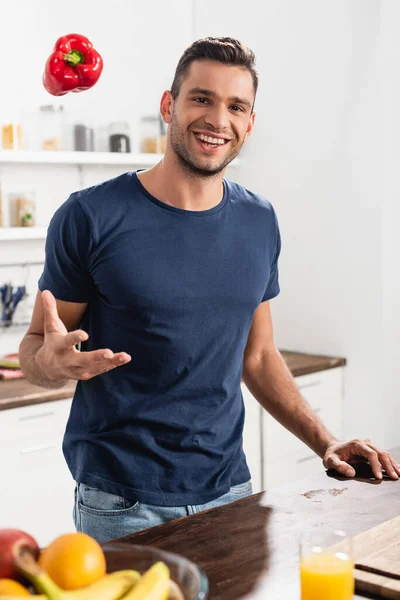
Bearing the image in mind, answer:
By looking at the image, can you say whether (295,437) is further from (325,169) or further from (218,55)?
(218,55)

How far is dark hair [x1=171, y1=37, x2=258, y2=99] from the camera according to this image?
67.6 inches

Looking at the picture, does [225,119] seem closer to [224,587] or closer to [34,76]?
[224,587]

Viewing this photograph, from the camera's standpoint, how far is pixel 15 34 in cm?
328

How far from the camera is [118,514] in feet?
5.25

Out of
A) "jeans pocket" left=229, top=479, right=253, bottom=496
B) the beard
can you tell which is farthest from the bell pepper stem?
"jeans pocket" left=229, top=479, right=253, bottom=496

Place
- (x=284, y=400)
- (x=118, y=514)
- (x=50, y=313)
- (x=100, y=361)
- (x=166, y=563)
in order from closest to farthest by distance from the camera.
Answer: (x=166, y=563)
(x=100, y=361)
(x=50, y=313)
(x=118, y=514)
(x=284, y=400)

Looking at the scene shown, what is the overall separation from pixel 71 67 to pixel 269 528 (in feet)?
3.96

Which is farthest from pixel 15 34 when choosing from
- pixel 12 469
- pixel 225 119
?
pixel 225 119

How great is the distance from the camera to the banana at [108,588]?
2.90 ft

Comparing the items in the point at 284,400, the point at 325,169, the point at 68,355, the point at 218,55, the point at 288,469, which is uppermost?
the point at 218,55

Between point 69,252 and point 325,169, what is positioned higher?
point 325,169

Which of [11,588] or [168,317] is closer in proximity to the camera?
[11,588]

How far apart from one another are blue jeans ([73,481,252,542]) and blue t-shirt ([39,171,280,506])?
2 centimetres

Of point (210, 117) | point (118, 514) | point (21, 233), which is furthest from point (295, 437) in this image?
point (210, 117)
